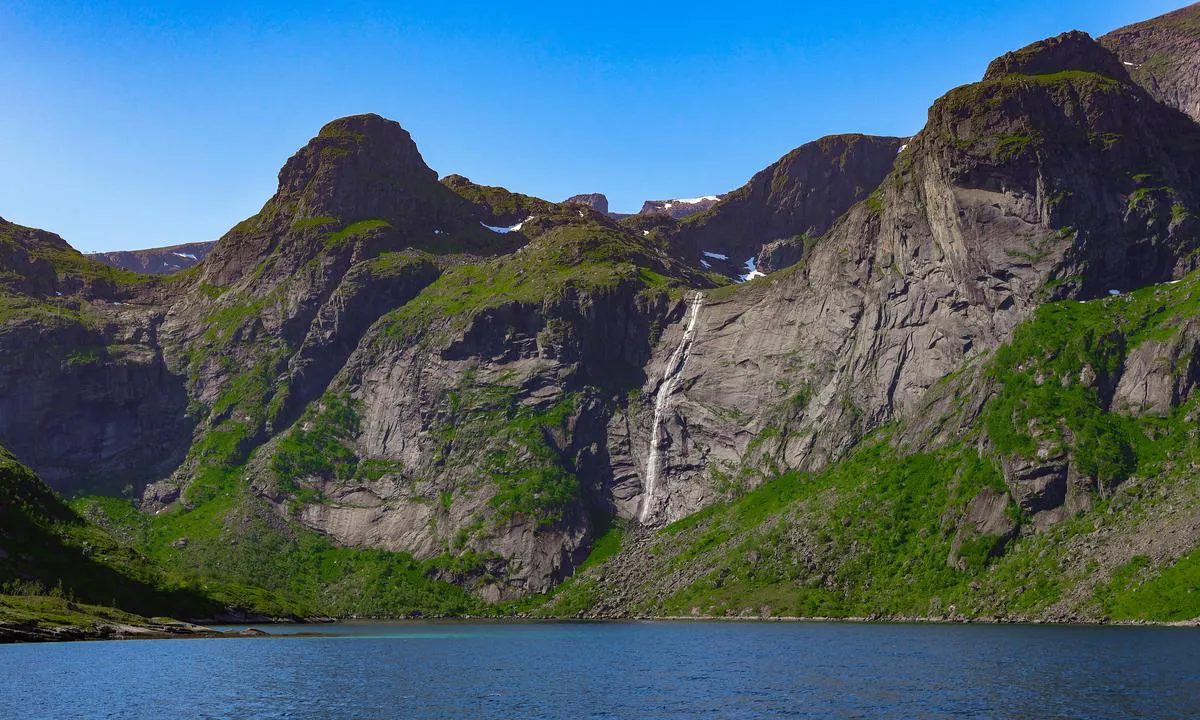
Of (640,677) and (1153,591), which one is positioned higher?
(640,677)

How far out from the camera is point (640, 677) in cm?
11419

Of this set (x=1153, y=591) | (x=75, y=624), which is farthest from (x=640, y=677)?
(x=1153, y=591)

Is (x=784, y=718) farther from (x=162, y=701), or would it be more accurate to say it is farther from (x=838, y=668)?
(x=162, y=701)

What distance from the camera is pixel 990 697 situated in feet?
299

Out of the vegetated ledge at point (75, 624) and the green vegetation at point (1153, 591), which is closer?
the vegetated ledge at point (75, 624)

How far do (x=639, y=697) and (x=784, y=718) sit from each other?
18.4 m

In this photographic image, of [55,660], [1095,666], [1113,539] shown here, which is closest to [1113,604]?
[1113,539]

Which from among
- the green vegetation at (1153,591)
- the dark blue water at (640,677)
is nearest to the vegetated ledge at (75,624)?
the dark blue water at (640,677)

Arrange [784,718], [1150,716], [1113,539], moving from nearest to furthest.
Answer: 1. [1150,716]
2. [784,718]
3. [1113,539]

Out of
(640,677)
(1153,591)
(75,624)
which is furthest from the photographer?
(1153,591)

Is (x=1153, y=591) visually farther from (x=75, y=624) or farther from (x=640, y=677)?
(x=75, y=624)

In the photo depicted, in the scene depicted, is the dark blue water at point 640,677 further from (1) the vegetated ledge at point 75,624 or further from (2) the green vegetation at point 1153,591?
(2) the green vegetation at point 1153,591

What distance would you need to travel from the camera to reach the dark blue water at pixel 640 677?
8862cm

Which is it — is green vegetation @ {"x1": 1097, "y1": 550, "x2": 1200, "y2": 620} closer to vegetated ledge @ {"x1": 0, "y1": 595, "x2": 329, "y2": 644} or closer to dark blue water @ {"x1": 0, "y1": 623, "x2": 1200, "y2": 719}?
dark blue water @ {"x1": 0, "y1": 623, "x2": 1200, "y2": 719}
